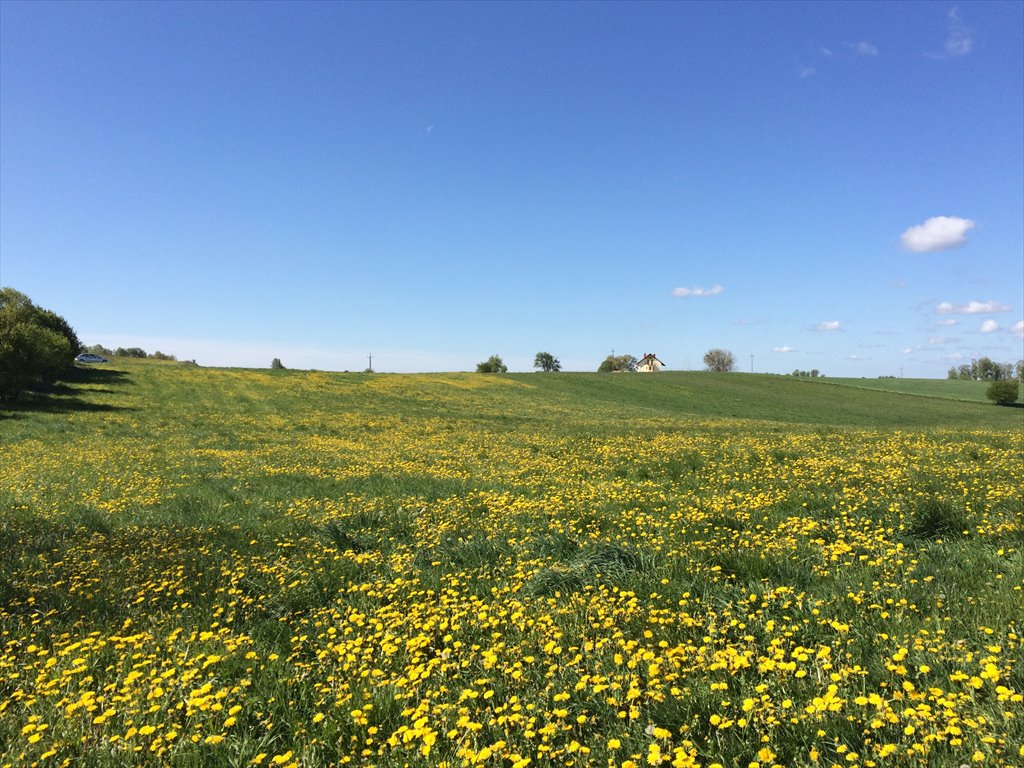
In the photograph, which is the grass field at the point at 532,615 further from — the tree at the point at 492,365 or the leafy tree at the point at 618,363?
the leafy tree at the point at 618,363

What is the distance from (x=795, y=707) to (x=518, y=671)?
1979 millimetres

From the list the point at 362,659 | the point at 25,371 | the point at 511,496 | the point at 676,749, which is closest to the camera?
the point at 676,749

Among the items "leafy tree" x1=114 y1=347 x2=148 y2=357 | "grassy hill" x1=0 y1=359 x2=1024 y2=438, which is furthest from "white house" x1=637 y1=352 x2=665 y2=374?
"leafy tree" x1=114 y1=347 x2=148 y2=357

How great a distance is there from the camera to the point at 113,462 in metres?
16.6

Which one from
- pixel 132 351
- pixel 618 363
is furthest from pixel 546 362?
pixel 132 351

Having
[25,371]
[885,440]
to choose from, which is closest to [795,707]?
[885,440]

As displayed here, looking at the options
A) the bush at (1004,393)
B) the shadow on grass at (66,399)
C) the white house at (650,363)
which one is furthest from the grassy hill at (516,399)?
the white house at (650,363)

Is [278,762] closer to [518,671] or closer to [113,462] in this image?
[518,671]

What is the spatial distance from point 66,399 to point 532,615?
44.4 metres

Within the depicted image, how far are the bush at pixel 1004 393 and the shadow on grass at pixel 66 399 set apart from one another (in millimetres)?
98759

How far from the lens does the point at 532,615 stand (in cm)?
539

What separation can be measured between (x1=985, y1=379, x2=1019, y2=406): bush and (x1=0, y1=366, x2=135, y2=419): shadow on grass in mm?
98759

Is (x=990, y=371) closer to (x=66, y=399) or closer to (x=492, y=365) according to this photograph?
(x=492, y=365)

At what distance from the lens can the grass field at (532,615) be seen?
354 cm
